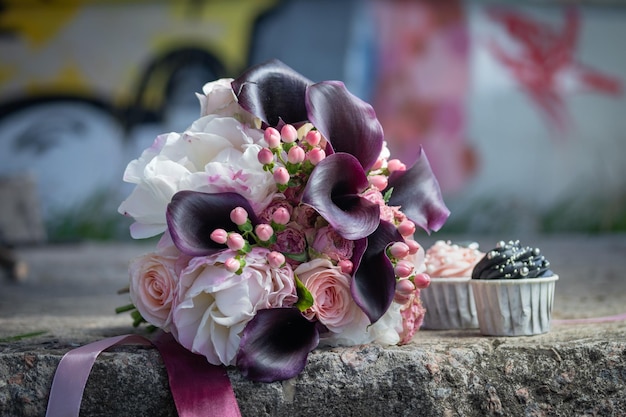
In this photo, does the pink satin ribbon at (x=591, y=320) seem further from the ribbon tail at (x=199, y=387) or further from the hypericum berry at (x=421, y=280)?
the ribbon tail at (x=199, y=387)

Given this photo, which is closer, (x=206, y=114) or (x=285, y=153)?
(x=285, y=153)

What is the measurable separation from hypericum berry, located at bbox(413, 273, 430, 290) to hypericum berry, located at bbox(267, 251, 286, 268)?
0.27 meters

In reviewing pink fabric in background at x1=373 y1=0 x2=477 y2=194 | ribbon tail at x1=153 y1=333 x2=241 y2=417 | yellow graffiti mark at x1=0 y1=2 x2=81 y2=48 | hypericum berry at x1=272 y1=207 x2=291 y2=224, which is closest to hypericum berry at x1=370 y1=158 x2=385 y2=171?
hypericum berry at x1=272 y1=207 x2=291 y2=224

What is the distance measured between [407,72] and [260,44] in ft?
5.43

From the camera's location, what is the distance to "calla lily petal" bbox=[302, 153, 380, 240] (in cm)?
140

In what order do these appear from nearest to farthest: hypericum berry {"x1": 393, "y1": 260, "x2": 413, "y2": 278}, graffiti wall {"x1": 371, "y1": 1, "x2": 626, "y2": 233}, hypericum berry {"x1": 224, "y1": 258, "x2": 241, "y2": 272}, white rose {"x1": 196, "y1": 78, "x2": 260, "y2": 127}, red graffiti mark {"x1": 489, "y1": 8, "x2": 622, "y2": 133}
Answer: hypericum berry {"x1": 224, "y1": 258, "x2": 241, "y2": 272}, hypericum berry {"x1": 393, "y1": 260, "x2": 413, "y2": 278}, white rose {"x1": 196, "y1": 78, "x2": 260, "y2": 127}, graffiti wall {"x1": 371, "y1": 1, "x2": 626, "y2": 233}, red graffiti mark {"x1": 489, "y1": 8, "x2": 622, "y2": 133}

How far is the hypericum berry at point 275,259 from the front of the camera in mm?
1406

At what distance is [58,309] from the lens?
2553 mm

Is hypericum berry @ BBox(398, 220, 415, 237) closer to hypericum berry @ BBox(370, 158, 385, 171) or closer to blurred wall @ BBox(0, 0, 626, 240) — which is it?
hypericum berry @ BBox(370, 158, 385, 171)

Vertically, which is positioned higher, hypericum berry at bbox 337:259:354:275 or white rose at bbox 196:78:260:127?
white rose at bbox 196:78:260:127

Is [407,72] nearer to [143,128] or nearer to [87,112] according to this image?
[143,128]

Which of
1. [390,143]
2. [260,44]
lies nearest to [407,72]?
[390,143]

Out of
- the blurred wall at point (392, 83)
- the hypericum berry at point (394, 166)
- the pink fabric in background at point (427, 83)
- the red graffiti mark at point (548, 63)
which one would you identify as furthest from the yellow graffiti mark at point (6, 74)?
the hypericum berry at point (394, 166)

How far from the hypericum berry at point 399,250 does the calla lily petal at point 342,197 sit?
6 cm
